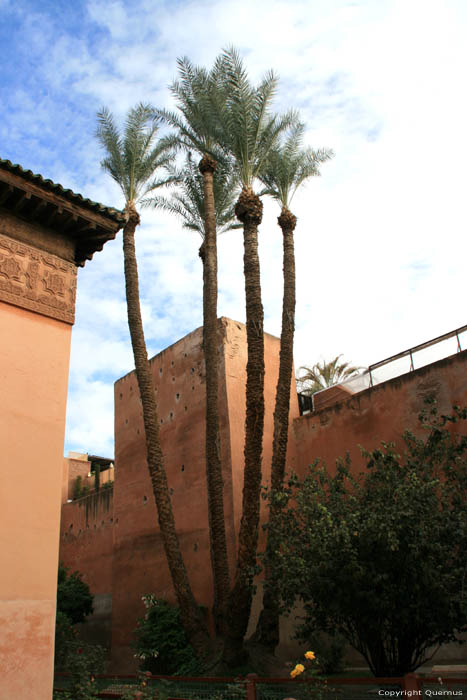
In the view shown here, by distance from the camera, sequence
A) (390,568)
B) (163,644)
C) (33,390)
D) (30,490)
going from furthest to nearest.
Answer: (163,644), (390,568), (33,390), (30,490)

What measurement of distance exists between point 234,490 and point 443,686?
8834 millimetres

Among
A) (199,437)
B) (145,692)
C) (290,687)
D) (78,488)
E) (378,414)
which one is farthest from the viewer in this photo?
(78,488)

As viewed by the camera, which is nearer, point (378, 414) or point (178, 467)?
point (378, 414)

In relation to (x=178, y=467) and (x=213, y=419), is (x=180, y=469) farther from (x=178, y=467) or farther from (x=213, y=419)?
(x=213, y=419)

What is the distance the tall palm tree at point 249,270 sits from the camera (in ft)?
36.1

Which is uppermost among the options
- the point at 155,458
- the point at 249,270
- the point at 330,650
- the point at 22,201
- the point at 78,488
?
the point at 249,270

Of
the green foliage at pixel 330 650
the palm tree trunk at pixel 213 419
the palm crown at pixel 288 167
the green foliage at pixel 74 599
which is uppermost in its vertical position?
the palm crown at pixel 288 167

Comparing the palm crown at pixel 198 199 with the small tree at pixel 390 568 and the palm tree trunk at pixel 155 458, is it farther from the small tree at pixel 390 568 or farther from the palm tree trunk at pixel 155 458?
the small tree at pixel 390 568

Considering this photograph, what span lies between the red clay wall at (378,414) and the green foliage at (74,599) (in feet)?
27.8

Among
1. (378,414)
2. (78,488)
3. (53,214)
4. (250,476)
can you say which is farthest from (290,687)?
(78,488)

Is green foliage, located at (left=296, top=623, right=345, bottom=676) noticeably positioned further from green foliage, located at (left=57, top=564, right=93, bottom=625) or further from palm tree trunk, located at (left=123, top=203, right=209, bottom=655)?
green foliage, located at (left=57, top=564, right=93, bottom=625)

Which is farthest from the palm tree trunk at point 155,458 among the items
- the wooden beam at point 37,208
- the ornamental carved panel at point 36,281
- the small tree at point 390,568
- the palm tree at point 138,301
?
the wooden beam at point 37,208

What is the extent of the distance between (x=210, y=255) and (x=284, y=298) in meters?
1.83

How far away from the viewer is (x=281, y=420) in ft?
42.0
